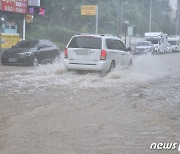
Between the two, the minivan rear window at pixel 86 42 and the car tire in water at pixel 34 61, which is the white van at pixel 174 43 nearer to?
the car tire in water at pixel 34 61

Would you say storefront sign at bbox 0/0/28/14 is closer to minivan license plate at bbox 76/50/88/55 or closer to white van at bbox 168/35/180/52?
minivan license plate at bbox 76/50/88/55

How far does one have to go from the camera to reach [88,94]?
38.3 ft

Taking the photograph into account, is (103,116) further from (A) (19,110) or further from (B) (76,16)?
(B) (76,16)

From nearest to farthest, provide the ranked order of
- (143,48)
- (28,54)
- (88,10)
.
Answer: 1. (28,54)
2. (143,48)
3. (88,10)

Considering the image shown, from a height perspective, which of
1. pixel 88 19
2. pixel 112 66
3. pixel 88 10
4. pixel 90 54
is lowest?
pixel 112 66

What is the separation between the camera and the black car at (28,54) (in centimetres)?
1975

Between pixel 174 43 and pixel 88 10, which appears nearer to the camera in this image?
pixel 88 10

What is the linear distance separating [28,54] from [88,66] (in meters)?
5.32

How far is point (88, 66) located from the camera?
1528 cm

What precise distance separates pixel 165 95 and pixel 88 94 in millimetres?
2205

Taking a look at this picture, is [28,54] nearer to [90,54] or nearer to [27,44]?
[27,44]

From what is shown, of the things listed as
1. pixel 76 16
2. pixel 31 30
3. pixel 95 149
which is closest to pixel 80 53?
pixel 95 149

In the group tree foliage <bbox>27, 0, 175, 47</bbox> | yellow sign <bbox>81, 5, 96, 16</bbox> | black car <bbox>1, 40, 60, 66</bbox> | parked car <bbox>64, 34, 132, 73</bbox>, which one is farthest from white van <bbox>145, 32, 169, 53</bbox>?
parked car <bbox>64, 34, 132, 73</bbox>

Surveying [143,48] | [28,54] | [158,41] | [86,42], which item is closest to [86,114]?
[86,42]
